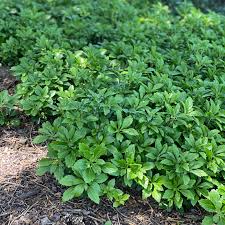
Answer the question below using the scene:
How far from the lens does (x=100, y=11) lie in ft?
16.3

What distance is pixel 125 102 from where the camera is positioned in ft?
9.92

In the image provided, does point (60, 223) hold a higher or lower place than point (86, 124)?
lower

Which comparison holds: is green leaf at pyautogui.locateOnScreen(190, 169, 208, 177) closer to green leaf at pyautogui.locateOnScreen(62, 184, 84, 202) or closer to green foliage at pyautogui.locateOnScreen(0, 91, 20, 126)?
green leaf at pyautogui.locateOnScreen(62, 184, 84, 202)

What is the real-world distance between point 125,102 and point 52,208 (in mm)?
916

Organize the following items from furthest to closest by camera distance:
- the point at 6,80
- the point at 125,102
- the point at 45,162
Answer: the point at 6,80
the point at 125,102
the point at 45,162

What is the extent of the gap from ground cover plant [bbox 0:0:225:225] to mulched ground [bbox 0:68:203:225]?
0.09 meters

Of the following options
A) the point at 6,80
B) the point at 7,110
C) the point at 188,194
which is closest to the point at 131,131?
the point at 188,194

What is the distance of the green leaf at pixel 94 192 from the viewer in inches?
97.8

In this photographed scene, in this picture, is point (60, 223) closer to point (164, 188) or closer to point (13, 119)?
point (164, 188)

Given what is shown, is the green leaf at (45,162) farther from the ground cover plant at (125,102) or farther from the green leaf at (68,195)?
the green leaf at (68,195)

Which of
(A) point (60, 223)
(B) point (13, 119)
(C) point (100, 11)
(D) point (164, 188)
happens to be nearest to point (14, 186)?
(A) point (60, 223)

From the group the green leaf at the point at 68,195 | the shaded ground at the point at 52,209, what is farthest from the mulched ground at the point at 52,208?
the green leaf at the point at 68,195

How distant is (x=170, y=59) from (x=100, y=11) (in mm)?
1449

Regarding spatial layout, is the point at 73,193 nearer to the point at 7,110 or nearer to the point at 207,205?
the point at 207,205
